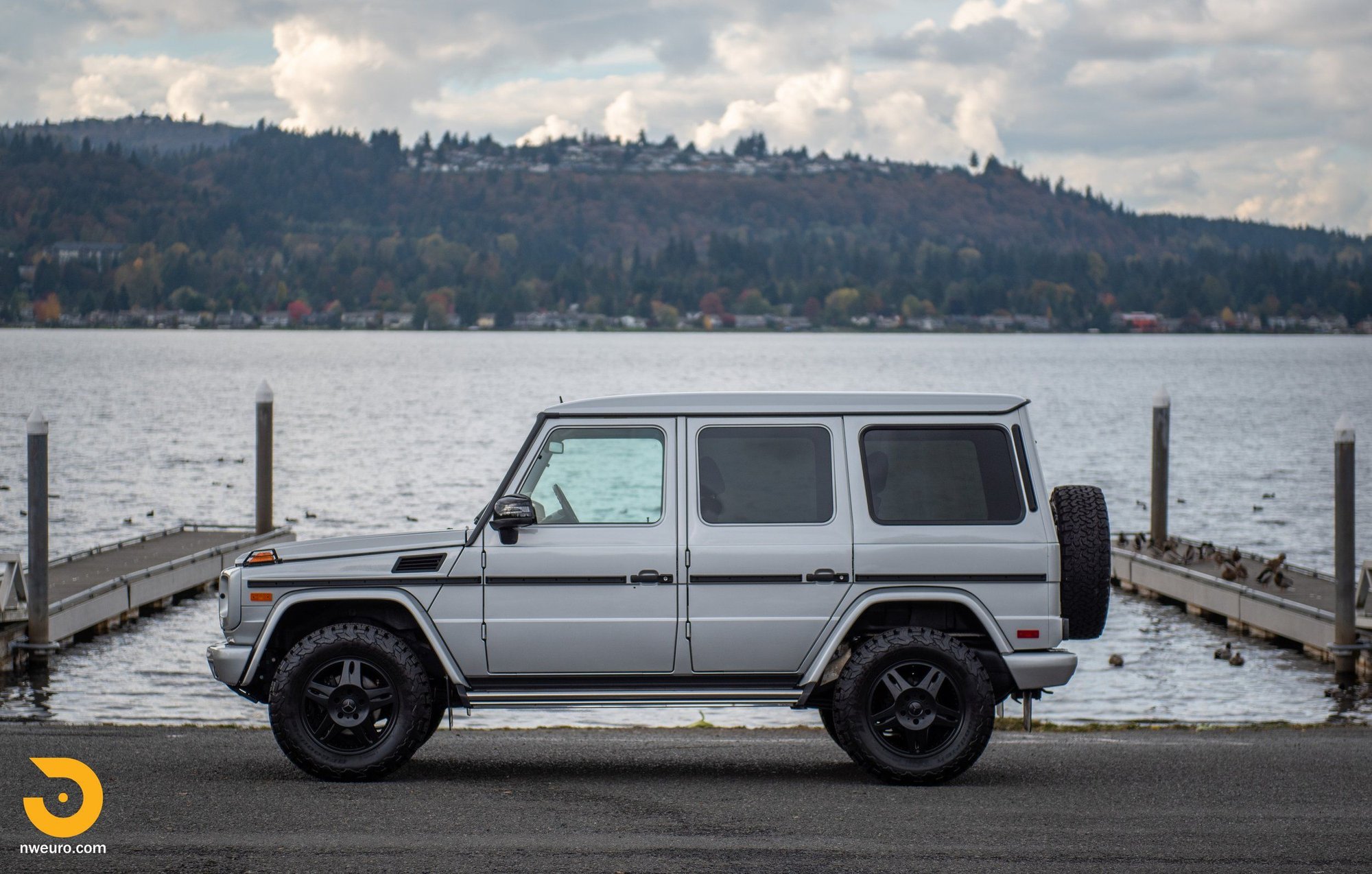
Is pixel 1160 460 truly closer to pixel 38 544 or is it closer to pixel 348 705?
pixel 38 544

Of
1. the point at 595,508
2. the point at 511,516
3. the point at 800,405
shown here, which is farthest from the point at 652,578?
the point at 800,405

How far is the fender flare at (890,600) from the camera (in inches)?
341

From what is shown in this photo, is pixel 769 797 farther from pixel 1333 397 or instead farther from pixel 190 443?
pixel 1333 397

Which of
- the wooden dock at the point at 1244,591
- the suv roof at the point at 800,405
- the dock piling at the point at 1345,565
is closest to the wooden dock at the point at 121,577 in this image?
the suv roof at the point at 800,405

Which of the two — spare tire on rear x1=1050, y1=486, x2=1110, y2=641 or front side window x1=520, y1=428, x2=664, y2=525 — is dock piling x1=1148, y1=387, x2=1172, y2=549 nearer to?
spare tire on rear x1=1050, y1=486, x2=1110, y2=641

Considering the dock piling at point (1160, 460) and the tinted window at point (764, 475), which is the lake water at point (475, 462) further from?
the tinted window at point (764, 475)

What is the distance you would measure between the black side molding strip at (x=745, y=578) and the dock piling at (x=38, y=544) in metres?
11.5

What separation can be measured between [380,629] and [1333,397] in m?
119

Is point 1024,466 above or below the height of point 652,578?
above

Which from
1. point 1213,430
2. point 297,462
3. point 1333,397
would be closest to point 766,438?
point 297,462

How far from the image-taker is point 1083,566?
28.9 ft

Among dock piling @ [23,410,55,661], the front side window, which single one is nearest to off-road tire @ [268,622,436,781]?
the front side window

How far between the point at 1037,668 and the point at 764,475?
1814 mm

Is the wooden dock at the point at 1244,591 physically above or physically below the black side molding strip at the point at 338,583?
below
